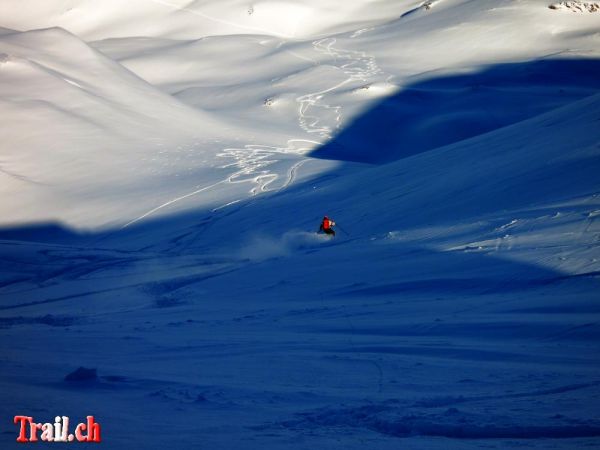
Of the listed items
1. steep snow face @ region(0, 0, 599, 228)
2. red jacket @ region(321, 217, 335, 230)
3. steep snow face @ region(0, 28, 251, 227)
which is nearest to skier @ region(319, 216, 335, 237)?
red jacket @ region(321, 217, 335, 230)

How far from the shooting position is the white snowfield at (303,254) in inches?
225

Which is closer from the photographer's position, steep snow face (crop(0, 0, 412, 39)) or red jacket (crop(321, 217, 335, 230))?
red jacket (crop(321, 217, 335, 230))

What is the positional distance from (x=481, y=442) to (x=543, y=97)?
22.2 m

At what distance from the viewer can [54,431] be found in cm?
501

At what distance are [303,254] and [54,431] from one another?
274 inches

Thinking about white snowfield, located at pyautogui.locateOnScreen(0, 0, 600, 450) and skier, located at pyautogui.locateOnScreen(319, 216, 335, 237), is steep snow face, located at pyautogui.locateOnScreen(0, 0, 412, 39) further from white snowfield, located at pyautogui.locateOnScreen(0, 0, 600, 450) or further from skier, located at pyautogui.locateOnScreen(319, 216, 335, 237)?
skier, located at pyautogui.locateOnScreen(319, 216, 335, 237)

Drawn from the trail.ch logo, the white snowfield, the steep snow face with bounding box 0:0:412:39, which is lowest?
the trail.ch logo

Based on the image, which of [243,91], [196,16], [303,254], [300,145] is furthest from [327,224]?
[196,16]

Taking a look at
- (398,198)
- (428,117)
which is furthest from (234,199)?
(428,117)

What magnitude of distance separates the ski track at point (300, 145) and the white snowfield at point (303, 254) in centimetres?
12

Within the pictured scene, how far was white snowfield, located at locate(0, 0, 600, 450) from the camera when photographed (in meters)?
5.71

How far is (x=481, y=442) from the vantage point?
508cm

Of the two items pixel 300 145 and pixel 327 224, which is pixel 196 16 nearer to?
pixel 300 145

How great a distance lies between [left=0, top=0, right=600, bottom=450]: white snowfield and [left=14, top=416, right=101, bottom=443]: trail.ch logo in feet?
0.29
